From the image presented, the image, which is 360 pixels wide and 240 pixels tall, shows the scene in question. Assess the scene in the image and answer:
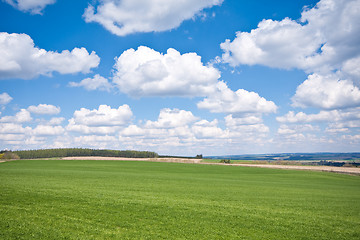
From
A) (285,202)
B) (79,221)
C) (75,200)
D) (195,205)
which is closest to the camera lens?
(79,221)

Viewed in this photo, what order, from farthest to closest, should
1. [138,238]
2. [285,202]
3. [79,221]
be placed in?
[285,202], [79,221], [138,238]

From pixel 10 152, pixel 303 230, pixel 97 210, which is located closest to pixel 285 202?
pixel 303 230

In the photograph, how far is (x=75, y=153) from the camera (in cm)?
13938

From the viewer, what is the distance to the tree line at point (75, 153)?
127 metres

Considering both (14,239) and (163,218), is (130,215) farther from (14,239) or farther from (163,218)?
(14,239)

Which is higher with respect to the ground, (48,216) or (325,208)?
(48,216)

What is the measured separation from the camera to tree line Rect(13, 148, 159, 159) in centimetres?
12675

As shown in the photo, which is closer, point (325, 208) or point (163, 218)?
point (163, 218)

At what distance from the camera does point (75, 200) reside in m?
17.7

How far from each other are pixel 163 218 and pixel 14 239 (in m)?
7.88

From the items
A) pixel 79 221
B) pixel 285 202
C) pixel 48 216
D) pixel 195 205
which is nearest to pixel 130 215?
pixel 79 221

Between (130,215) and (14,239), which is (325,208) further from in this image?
(14,239)

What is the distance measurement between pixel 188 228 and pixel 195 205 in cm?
530

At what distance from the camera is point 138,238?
12.4 m
